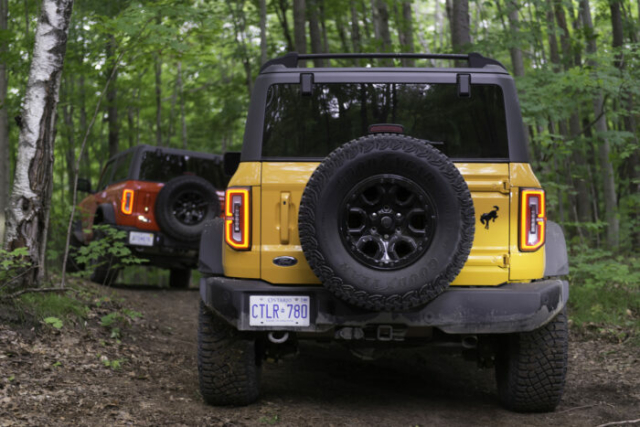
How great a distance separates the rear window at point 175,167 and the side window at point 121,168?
33 cm

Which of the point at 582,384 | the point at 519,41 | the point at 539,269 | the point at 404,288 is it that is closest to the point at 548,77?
the point at 519,41

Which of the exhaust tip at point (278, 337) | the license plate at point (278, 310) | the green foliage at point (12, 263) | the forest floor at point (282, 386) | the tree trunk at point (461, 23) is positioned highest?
the tree trunk at point (461, 23)

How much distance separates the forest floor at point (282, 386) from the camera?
404cm

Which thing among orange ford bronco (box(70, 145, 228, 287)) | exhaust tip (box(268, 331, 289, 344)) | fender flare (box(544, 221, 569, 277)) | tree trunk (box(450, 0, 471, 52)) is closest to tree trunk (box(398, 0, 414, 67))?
tree trunk (box(450, 0, 471, 52))

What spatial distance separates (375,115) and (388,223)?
0.99m

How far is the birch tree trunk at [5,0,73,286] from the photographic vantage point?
20.0ft

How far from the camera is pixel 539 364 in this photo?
4082 millimetres

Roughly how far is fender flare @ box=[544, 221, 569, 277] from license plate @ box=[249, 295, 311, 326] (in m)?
1.47

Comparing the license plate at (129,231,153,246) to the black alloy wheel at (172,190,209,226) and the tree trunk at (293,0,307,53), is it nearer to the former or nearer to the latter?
the black alloy wheel at (172,190,209,226)

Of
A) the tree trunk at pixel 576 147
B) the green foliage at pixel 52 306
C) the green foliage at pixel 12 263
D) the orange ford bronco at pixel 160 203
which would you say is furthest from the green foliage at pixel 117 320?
the tree trunk at pixel 576 147

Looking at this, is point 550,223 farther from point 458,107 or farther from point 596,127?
point 596,127

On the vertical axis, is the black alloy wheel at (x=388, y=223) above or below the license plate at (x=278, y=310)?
above

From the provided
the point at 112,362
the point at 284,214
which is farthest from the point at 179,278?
the point at 284,214

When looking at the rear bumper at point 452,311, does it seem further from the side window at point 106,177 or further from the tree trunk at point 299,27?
the tree trunk at point 299,27
